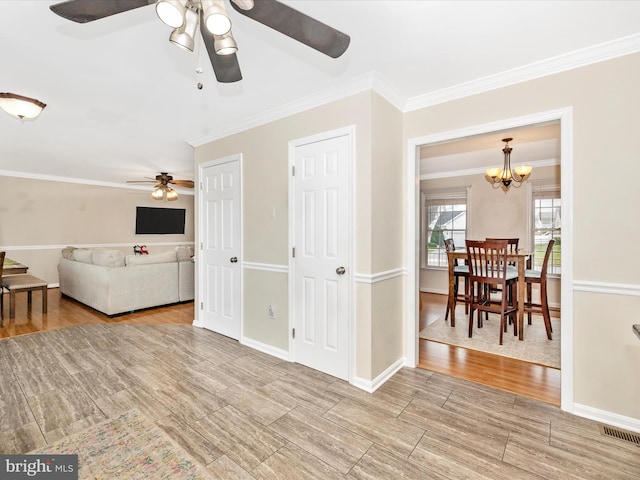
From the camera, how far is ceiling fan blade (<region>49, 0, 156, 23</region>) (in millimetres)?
1174

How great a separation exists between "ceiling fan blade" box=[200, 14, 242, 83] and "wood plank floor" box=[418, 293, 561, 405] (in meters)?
2.79

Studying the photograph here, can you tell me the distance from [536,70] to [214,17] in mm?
2280

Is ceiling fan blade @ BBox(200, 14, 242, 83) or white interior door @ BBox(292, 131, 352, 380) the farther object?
white interior door @ BBox(292, 131, 352, 380)

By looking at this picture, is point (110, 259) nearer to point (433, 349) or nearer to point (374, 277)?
point (374, 277)

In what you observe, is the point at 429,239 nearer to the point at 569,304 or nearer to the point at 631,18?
the point at 569,304

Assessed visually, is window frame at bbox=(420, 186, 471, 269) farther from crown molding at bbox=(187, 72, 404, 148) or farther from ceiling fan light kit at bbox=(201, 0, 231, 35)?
ceiling fan light kit at bbox=(201, 0, 231, 35)

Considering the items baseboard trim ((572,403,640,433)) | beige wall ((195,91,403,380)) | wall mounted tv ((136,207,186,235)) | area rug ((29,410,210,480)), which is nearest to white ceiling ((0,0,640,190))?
beige wall ((195,91,403,380))

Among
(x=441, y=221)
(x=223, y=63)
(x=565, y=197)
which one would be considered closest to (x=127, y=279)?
(x=223, y=63)

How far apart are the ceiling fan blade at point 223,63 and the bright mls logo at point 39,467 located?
218 cm

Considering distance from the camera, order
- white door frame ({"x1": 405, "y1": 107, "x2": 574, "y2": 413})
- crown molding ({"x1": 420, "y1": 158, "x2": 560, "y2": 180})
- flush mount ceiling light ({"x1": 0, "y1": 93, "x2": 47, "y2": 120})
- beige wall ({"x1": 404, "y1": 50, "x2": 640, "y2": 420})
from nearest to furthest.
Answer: beige wall ({"x1": 404, "y1": 50, "x2": 640, "y2": 420}), white door frame ({"x1": 405, "y1": 107, "x2": 574, "y2": 413}), flush mount ceiling light ({"x1": 0, "y1": 93, "x2": 47, "y2": 120}), crown molding ({"x1": 420, "y1": 158, "x2": 560, "y2": 180})

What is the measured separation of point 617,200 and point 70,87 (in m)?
4.22

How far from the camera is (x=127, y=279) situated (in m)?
4.57

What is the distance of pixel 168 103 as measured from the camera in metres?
3.01

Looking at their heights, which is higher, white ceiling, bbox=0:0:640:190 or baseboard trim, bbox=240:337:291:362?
white ceiling, bbox=0:0:640:190
